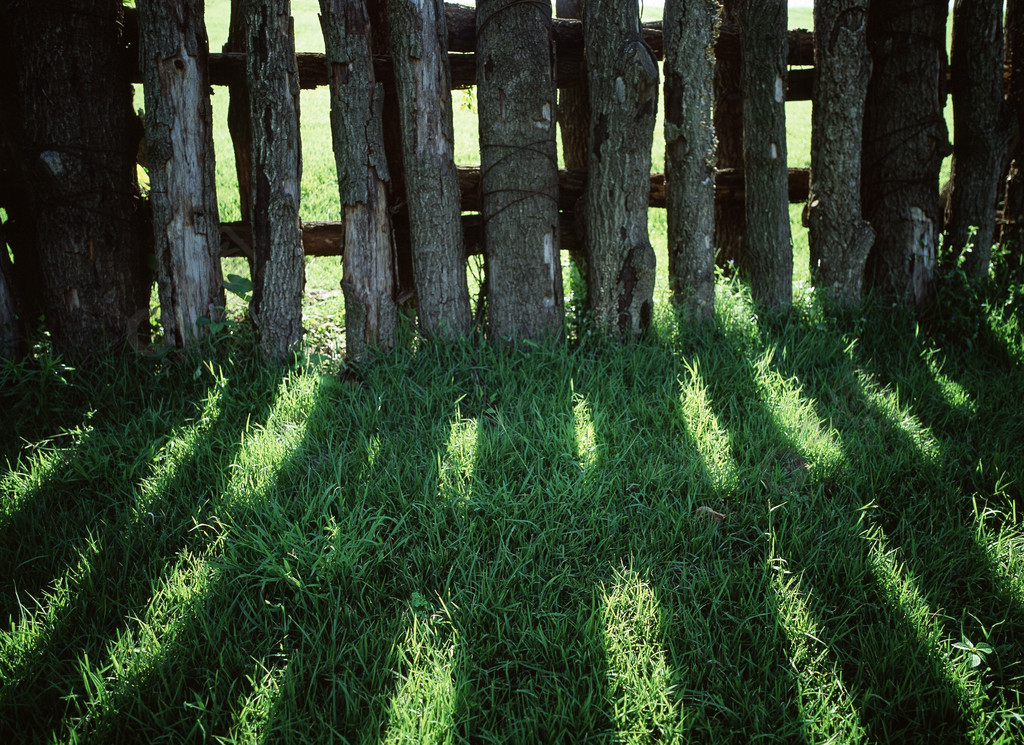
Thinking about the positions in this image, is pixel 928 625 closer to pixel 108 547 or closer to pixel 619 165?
pixel 619 165

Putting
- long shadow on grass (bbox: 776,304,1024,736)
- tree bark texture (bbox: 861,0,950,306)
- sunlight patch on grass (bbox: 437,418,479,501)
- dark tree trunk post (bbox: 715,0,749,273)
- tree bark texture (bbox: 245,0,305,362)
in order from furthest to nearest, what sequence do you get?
dark tree trunk post (bbox: 715,0,749,273), tree bark texture (bbox: 861,0,950,306), tree bark texture (bbox: 245,0,305,362), sunlight patch on grass (bbox: 437,418,479,501), long shadow on grass (bbox: 776,304,1024,736)

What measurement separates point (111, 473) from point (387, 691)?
1.60 metres

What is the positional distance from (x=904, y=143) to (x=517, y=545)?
10.6ft

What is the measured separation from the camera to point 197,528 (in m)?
2.21

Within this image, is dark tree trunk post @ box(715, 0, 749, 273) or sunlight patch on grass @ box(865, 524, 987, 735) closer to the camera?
sunlight patch on grass @ box(865, 524, 987, 735)

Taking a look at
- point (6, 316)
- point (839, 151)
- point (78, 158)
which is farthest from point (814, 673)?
point (6, 316)

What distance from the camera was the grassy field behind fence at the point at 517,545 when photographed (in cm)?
166

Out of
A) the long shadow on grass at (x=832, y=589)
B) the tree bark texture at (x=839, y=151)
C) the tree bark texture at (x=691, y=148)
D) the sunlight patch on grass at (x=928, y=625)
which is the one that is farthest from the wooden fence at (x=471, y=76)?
the sunlight patch on grass at (x=928, y=625)

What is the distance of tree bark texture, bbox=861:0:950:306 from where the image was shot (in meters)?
3.40

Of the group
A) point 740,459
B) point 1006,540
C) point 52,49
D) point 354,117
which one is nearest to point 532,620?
point 740,459

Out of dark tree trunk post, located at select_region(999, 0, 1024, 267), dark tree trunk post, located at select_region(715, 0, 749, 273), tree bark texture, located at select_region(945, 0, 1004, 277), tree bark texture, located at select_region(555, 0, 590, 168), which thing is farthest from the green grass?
tree bark texture, located at select_region(555, 0, 590, 168)

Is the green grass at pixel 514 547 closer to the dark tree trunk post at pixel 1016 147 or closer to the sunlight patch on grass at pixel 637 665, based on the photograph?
the sunlight patch on grass at pixel 637 665

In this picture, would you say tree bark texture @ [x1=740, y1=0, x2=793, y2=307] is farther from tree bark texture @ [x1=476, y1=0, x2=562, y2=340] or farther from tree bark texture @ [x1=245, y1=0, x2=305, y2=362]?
tree bark texture @ [x1=245, y1=0, x2=305, y2=362]

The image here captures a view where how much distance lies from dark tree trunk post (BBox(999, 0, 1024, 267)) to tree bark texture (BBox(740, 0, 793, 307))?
1505mm
